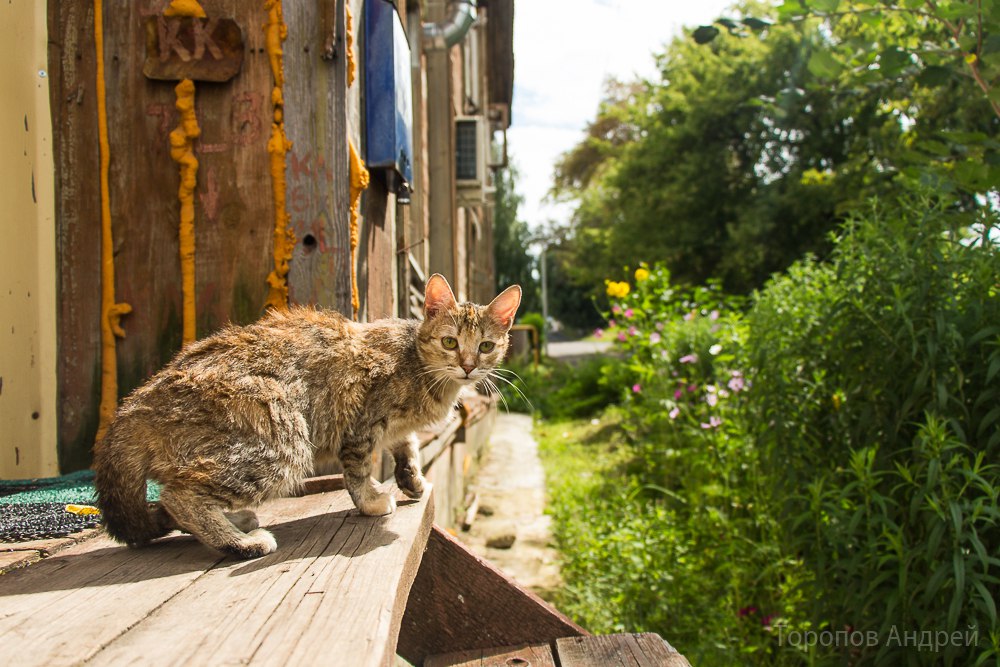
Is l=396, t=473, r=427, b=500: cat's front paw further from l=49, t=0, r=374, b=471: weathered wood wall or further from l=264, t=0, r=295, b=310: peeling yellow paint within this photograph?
l=264, t=0, r=295, b=310: peeling yellow paint

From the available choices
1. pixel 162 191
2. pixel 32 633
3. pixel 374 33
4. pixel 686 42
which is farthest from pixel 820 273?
pixel 686 42

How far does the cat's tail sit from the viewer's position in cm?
177

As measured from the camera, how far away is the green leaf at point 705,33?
3.75m

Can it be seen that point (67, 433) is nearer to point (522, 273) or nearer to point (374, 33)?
point (374, 33)

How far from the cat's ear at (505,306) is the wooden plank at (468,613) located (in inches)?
30.3

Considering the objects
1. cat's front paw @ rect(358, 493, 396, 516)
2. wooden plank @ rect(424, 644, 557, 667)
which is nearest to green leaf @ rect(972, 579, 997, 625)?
wooden plank @ rect(424, 644, 557, 667)

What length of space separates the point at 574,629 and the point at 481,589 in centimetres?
29

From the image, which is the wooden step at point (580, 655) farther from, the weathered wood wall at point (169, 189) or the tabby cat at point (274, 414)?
the weathered wood wall at point (169, 189)

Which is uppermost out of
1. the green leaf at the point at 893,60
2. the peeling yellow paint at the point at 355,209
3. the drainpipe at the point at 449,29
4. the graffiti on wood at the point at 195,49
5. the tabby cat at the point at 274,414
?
the drainpipe at the point at 449,29

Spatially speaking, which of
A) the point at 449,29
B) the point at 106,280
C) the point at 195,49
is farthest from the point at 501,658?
the point at 449,29

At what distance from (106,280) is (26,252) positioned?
29 centimetres

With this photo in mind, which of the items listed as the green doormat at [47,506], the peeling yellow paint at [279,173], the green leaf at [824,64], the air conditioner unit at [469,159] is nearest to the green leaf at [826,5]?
the green leaf at [824,64]

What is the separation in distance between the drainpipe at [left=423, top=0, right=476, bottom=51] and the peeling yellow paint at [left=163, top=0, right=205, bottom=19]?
334 centimetres

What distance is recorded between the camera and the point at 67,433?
259 cm
